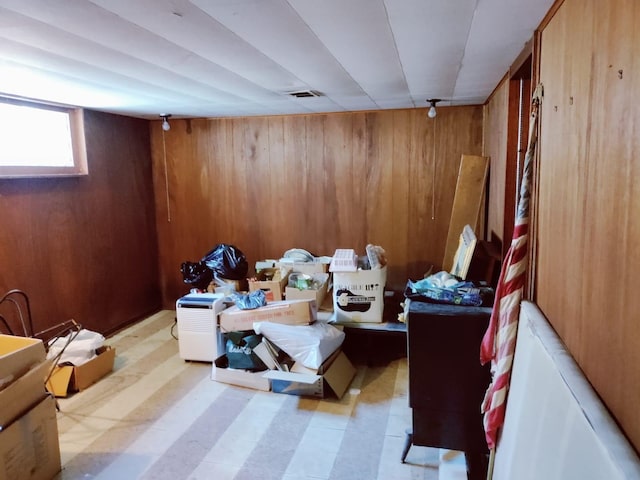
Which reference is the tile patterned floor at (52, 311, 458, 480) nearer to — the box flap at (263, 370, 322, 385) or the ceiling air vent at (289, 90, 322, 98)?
the box flap at (263, 370, 322, 385)

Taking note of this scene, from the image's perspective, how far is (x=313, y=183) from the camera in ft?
14.0

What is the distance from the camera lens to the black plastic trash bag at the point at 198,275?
13.4 feet

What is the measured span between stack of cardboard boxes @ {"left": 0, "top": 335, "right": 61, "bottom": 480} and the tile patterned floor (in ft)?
0.57

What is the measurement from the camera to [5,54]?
2.08 metres

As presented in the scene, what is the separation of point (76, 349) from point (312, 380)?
1.62 metres

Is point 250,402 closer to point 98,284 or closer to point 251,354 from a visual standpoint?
point 251,354

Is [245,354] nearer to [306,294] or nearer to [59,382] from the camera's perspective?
[306,294]

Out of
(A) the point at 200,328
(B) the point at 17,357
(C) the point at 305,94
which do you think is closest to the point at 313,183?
(C) the point at 305,94

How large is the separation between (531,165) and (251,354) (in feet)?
7.19

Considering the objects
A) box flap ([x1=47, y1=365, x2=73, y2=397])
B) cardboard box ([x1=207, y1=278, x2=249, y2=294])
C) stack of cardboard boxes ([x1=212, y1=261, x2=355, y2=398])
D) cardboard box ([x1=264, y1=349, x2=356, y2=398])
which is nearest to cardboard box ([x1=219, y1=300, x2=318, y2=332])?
stack of cardboard boxes ([x1=212, y1=261, x2=355, y2=398])

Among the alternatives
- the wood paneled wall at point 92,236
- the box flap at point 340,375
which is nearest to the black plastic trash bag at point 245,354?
the box flap at point 340,375

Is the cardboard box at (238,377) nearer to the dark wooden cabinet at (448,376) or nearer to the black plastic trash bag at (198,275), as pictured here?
the black plastic trash bag at (198,275)

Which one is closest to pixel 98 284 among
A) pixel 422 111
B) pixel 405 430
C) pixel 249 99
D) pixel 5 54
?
pixel 249 99

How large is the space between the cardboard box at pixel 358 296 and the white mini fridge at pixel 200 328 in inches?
34.8
